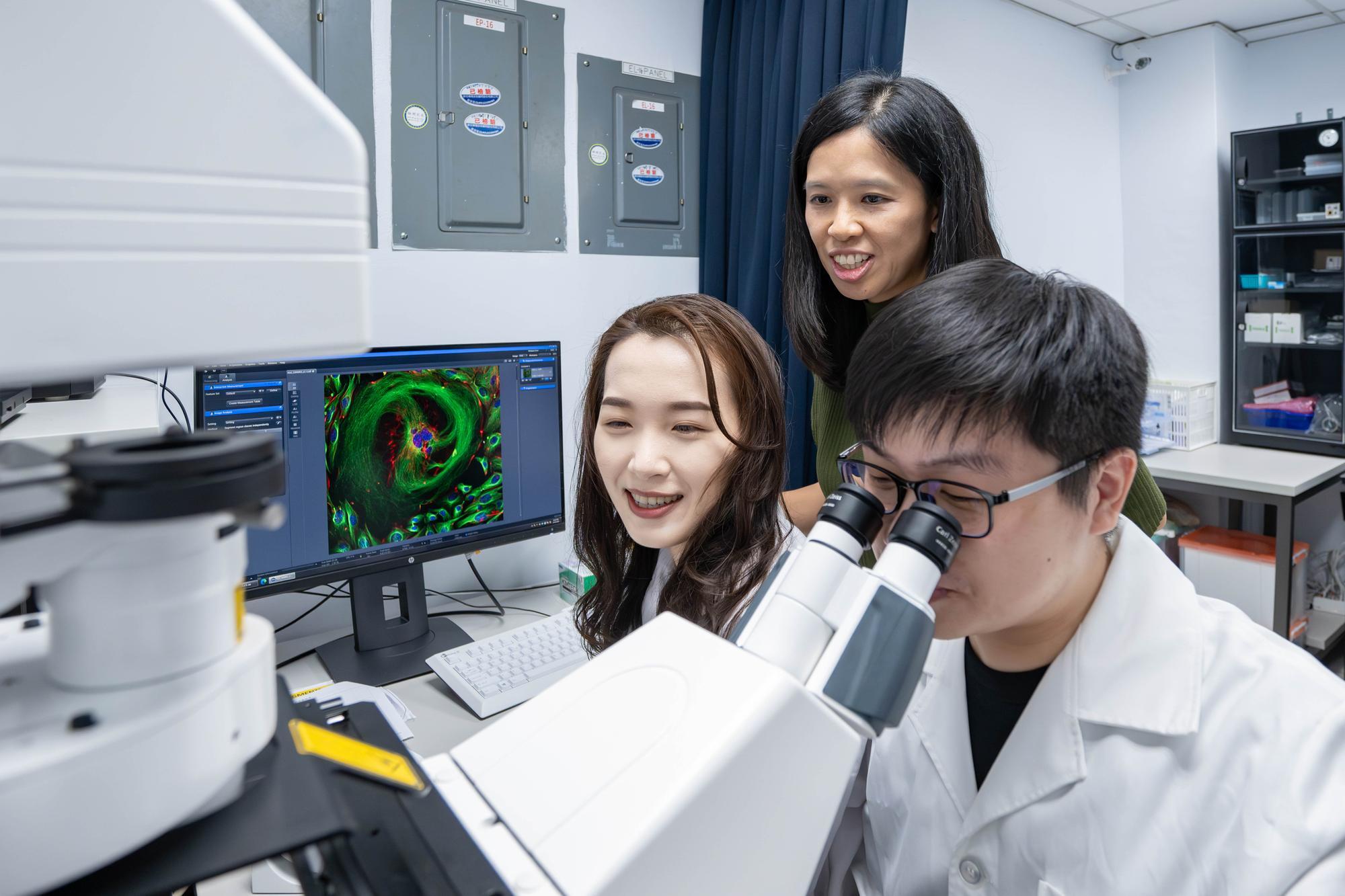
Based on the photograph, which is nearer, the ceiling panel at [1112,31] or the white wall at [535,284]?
the white wall at [535,284]

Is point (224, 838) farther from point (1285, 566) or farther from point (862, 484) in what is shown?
point (1285, 566)

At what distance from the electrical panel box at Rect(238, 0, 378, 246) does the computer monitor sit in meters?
0.39

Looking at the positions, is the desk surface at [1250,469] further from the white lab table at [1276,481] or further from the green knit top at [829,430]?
the green knit top at [829,430]

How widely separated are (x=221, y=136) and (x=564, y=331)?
1.70 meters

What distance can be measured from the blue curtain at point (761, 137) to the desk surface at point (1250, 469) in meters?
1.49

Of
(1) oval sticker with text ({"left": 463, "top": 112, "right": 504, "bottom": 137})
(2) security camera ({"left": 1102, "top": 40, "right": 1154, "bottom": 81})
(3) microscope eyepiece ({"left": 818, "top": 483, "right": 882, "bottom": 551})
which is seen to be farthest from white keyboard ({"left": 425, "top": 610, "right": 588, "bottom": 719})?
(2) security camera ({"left": 1102, "top": 40, "right": 1154, "bottom": 81})

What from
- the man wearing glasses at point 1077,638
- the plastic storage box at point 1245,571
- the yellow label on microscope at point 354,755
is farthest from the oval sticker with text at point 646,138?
the plastic storage box at point 1245,571

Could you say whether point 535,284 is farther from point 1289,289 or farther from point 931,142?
point 1289,289

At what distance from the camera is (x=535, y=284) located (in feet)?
6.64

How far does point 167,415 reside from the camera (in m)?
1.58

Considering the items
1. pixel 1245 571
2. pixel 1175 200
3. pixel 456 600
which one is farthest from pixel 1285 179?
pixel 456 600

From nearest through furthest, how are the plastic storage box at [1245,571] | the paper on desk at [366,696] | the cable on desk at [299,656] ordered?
the paper on desk at [366,696], the cable on desk at [299,656], the plastic storage box at [1245,571]

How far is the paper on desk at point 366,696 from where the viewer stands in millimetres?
1327

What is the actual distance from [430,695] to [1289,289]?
135 inches
